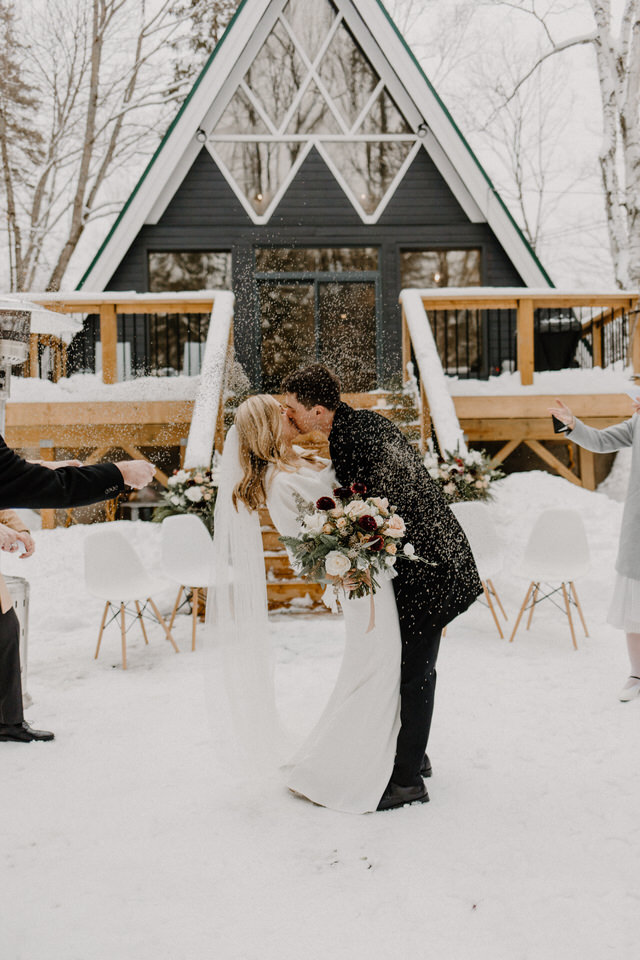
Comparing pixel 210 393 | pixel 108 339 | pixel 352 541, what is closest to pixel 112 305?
pixel 108 339

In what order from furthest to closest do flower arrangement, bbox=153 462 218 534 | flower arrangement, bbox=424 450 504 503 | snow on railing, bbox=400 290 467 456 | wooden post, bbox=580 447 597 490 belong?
wooden post, bbox=580 447 597 490 → snow on railing, bbox=400 290 467 456 → flower arrangement, bbox=424 450 504 503 → flower arrangement, bbox=153 462 218 534

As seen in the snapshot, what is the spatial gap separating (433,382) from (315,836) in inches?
210

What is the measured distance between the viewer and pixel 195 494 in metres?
6.14

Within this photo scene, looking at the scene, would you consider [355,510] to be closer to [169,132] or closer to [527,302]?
[527,302]

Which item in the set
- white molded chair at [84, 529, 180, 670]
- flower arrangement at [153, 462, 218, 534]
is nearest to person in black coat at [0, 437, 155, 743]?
white molded chair at [84, 529, 180, 670]

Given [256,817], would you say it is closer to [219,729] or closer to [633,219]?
[219,729]

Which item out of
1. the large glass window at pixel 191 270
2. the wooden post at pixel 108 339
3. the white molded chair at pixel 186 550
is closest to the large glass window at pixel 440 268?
the large glass window at pixel 191 270

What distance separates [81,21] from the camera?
1742 cm

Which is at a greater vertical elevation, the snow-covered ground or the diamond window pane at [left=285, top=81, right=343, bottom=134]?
the diamond window pane at [left=285, top=81, right=343, bottom=134]

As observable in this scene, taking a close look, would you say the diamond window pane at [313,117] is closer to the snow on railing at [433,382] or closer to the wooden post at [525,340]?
the snow on railing at [433,382]

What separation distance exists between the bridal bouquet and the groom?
0.33 ft

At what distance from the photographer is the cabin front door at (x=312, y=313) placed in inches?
453

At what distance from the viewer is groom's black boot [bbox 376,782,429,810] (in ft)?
10.1

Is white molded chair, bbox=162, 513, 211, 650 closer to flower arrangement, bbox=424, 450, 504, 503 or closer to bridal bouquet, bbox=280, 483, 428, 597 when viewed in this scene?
flower arrangement, bbox=424, 450, 504, 503
